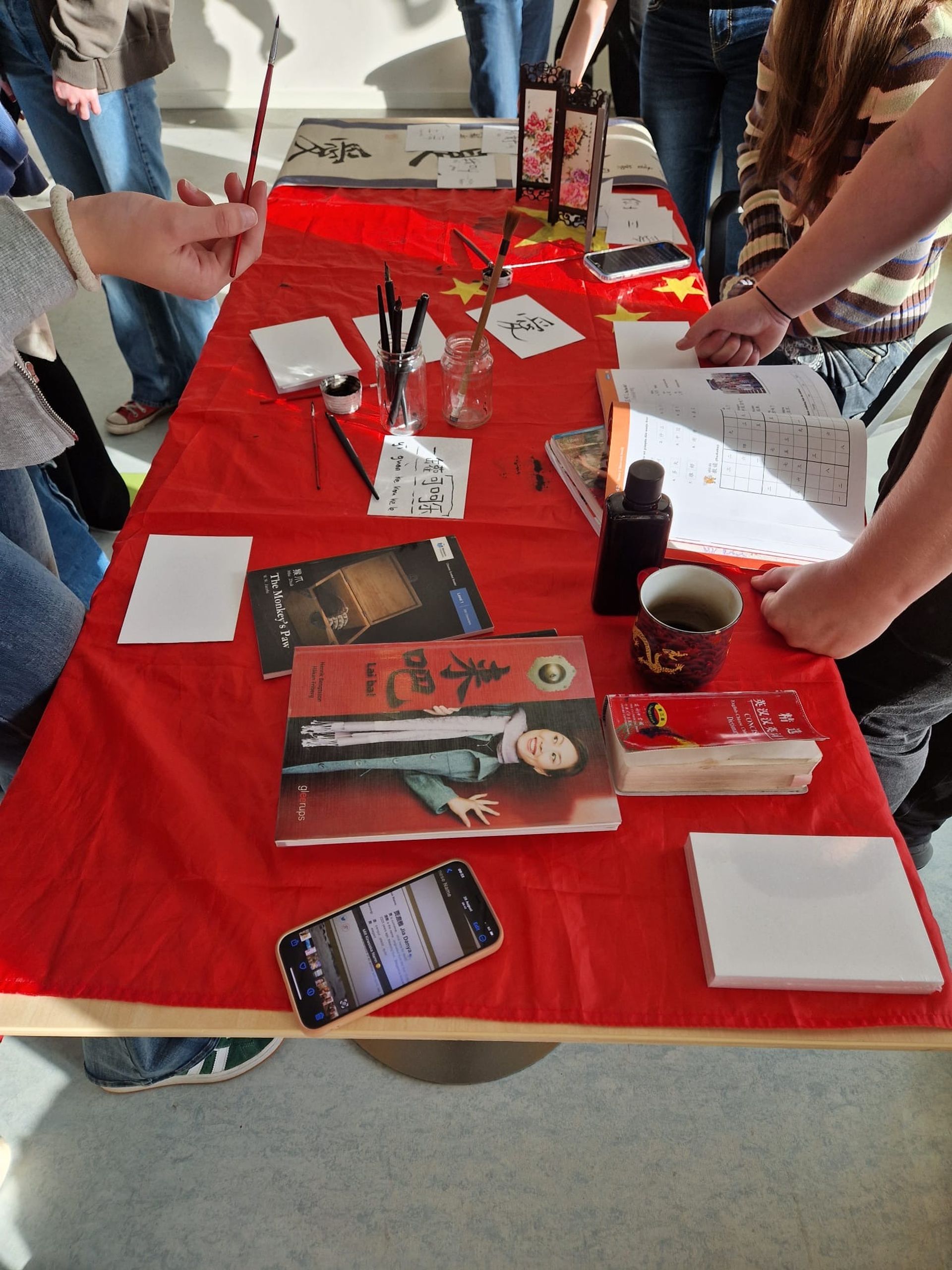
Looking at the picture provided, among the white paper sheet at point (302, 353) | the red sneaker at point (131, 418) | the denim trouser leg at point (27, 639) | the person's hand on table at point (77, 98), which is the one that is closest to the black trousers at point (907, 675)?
the white paper sheet at point (302, 353)

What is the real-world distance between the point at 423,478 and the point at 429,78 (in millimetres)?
3921

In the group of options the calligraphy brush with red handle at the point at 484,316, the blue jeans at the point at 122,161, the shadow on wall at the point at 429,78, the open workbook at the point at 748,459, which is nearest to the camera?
the open workbook at the point at 748,459

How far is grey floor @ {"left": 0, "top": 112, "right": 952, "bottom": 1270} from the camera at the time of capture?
1128 mm

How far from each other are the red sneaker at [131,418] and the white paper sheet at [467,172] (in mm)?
1143

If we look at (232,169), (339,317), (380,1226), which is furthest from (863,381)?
(232,169)

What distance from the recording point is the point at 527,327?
133cm

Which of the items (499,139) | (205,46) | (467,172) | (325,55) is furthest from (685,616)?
(205,46)

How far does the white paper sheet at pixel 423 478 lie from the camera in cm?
103

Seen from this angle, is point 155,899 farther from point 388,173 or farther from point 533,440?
point 388,173

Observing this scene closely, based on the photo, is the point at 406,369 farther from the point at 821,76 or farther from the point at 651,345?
the point at 821,76

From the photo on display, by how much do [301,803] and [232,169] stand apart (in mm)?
3991

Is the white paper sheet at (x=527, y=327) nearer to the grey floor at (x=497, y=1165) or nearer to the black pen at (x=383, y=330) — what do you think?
the black pen at (x=383, y=330)

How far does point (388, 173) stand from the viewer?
171cm

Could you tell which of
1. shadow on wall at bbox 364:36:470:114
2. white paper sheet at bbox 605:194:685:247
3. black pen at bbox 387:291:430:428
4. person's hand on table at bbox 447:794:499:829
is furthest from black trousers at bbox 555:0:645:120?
person's hand on table at bbox 447:794:499:829
